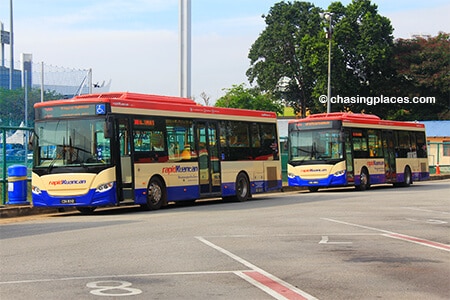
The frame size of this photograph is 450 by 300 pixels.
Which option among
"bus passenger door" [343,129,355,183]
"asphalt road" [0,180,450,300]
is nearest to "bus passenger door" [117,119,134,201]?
"asphalt road" [0,180,450,300]

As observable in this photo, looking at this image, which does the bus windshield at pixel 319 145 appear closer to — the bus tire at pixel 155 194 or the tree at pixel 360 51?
the bus tire at pixel 155 194

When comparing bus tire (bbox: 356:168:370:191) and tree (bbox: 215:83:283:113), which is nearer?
bus tire (bbox: 356:168:370:191)

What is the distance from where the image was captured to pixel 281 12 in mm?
78688

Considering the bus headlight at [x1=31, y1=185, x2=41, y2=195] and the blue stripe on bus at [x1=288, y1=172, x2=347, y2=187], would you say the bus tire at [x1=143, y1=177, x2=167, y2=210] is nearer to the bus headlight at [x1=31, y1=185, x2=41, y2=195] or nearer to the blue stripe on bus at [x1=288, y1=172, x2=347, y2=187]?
the bus headlight at [x1=31, y1=185, x2=41, y2=195]

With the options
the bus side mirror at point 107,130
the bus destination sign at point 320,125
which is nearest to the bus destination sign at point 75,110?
the bus side mirror at point 107,130

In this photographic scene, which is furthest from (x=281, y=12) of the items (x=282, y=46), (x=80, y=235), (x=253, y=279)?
(x=253, y=279)

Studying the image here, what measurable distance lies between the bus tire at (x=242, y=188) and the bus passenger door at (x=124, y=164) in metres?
6.12

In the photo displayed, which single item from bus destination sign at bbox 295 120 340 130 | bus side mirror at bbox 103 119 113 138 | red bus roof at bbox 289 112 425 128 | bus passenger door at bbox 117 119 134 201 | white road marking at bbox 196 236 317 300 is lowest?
white road marking at bbox 196 236 317 300

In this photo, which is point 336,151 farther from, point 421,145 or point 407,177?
point 421,145

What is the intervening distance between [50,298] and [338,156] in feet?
85.4

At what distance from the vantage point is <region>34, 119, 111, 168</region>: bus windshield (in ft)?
67.8

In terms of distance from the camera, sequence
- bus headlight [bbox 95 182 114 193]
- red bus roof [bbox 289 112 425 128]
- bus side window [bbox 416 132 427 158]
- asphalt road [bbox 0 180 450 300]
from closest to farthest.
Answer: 1. asphalt road [bbox 0 180 450 300]
2. bus headlight [bbox 95 182 114 193]
3. red bus roof [bbox 289 112 425 128]
4. bus side window [bbox 416 132 427 158]

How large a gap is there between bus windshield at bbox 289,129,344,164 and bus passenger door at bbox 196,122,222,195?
8.88 meters

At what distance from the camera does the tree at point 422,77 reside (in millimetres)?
80062
